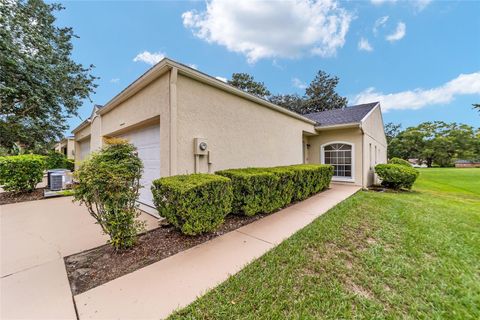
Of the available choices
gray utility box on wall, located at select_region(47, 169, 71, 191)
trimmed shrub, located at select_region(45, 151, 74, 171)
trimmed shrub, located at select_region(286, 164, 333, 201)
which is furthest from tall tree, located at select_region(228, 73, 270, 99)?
gray utility box on wall, located at select_region(47, 169, 71, 191)

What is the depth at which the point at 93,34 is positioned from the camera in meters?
8.76

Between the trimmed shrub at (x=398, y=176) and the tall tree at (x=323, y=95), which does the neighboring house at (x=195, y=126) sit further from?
the tall tree at (x=323, y=95)

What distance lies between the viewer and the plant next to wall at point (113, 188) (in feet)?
9.21

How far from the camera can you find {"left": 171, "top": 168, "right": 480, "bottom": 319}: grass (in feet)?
6.64

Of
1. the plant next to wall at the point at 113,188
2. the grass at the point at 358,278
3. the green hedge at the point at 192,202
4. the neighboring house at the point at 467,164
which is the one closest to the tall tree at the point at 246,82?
the green hedge at the point at 192,202

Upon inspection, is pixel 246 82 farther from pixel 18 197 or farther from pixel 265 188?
pixel 18 197

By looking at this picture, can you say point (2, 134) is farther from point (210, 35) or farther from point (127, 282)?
point (127, 282)

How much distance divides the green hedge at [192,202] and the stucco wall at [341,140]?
8.85m

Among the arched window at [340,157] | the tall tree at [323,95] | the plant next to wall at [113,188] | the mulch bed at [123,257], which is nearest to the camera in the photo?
the mulch bed at [123,257]

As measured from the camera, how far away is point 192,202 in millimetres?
3344

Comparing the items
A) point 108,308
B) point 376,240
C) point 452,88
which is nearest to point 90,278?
point 108,308

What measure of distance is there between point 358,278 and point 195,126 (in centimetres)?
438

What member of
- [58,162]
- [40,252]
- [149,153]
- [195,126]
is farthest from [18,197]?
[58,162]

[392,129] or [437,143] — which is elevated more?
[392,129]
